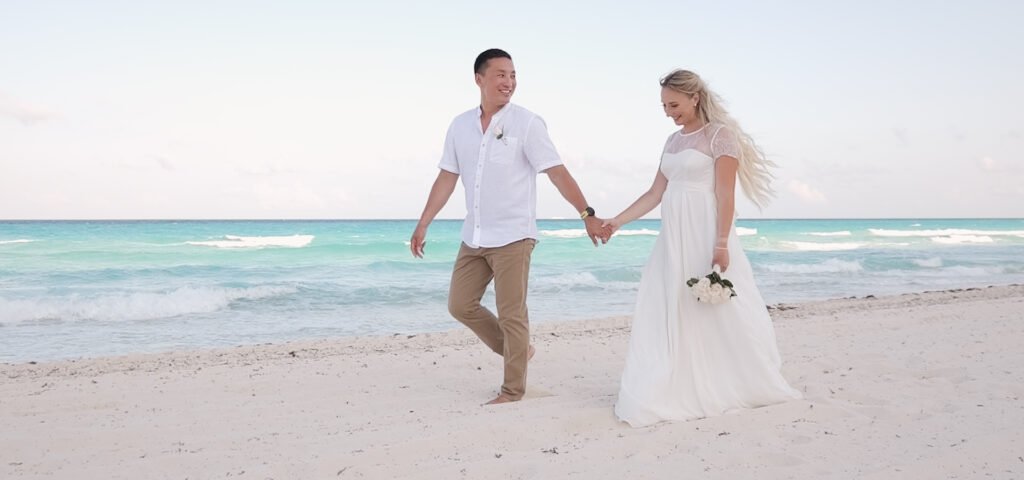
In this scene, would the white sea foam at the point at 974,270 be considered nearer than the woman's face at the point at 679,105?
No

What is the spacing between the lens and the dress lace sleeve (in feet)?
13.8

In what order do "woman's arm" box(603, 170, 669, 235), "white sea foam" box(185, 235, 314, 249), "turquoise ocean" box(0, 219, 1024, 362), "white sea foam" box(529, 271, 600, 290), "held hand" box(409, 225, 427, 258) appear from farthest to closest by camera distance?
1. "white sea foam" box(185, 235, 314, 249)
2. "white sea foam" box(529, 271, 600, 290)
3. "turquoise ocean" box(0, 219, 1024, 362)
4. "held hand" box(409, 225, 427, 258)
5. "woman's arm" box(603, 170, 669, 235)

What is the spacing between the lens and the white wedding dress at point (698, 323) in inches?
166

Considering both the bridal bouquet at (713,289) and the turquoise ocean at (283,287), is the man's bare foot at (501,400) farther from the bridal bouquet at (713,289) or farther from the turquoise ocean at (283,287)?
the turquoise ocean at (283,287)

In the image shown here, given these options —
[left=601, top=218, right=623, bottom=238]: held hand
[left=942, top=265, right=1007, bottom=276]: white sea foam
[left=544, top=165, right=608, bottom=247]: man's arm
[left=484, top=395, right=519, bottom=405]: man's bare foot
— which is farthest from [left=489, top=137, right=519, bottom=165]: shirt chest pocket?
[left=942, top=265, right=1007, bottom=276]: white sea foam

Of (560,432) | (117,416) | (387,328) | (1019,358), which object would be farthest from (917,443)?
(387,328)

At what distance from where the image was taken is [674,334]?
425 centimetres

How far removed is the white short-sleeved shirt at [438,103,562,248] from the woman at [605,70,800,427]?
0.73 meters

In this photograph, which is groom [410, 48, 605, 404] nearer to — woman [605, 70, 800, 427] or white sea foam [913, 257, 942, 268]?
woman [605, 70, 800, 427]

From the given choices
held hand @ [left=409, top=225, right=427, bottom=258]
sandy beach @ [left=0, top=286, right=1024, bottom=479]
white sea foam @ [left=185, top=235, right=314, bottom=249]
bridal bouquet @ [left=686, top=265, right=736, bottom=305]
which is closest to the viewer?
sandy beach @ [left=0, top=286, right=1024, bottom=479]

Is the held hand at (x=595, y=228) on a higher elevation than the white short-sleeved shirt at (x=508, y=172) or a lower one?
lower

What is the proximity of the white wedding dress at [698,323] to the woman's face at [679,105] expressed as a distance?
97 mm

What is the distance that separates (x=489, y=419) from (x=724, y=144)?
1.86 m

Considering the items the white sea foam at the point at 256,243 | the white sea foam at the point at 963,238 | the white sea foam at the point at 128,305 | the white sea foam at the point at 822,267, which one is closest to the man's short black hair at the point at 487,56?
the white sea foam at the point at 128,305
